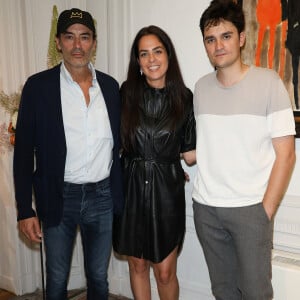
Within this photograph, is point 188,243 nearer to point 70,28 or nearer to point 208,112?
point 208,112

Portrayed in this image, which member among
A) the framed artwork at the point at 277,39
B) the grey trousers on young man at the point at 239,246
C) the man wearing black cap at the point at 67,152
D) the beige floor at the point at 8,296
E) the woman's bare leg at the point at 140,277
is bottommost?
the beige floor at the point at 8,296

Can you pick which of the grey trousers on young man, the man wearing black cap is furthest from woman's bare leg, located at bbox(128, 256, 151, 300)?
the grey trousers on young man

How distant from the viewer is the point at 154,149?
6.36 feet

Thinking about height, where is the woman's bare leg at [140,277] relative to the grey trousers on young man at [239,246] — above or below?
below

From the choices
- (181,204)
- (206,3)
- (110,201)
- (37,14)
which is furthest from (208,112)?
(37,14)

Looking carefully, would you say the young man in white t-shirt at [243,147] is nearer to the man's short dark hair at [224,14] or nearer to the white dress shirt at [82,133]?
the man's short dark hair at [224,14]

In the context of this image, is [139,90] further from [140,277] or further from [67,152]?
[140,277]

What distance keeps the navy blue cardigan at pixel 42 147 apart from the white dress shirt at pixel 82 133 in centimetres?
4

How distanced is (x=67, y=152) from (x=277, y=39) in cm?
124

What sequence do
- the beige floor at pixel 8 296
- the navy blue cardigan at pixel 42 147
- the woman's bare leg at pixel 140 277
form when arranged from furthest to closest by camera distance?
the beige floor at pixel 8 296, the woman's bare leg at pixel 140 277, the navy blue cardigan at pixel 42 147

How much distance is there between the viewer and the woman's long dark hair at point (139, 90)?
6.39 feet

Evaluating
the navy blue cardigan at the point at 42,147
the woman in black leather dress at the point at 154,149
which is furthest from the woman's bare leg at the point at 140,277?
the navy blue cardigan at the point at 42,147

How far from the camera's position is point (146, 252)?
199cm

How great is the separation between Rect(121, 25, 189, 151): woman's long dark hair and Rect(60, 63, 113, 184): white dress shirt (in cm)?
12
